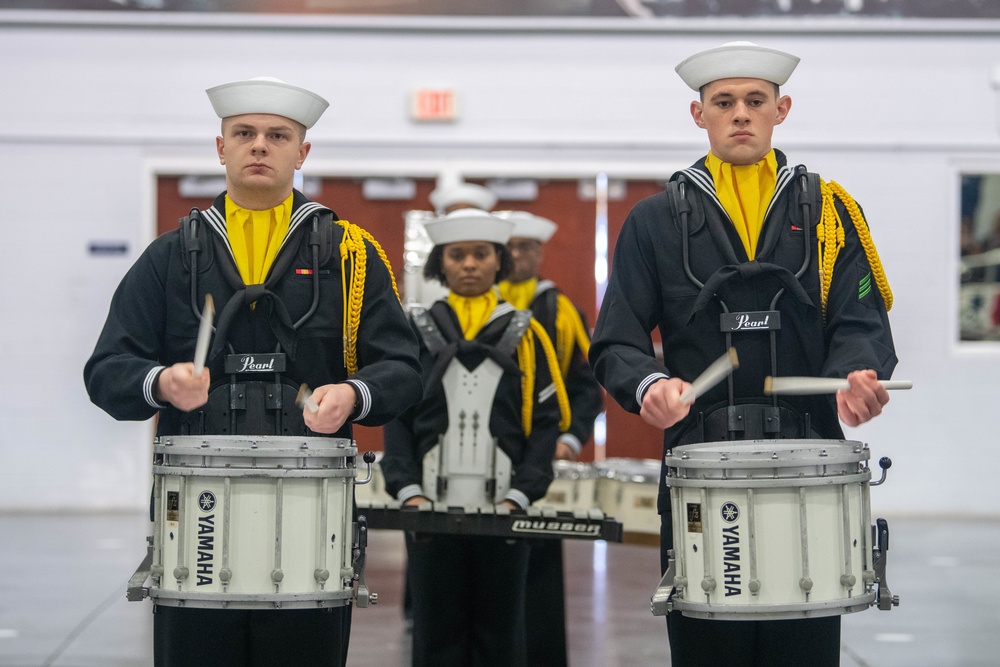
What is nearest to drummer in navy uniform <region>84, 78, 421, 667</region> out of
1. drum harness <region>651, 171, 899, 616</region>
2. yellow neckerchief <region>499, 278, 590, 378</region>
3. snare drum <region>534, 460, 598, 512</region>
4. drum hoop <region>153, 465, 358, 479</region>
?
drum hoop <region>153, 465, 358, 479</region>

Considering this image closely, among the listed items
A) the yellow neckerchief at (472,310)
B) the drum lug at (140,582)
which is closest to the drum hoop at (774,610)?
the drum lug at (140,582)

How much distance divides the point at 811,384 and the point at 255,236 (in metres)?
1.40

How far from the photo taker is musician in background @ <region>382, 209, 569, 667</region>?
4402 mm

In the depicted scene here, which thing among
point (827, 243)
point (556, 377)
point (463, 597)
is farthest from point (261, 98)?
point (463, 597)

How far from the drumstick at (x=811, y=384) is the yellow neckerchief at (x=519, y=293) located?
3435 mm

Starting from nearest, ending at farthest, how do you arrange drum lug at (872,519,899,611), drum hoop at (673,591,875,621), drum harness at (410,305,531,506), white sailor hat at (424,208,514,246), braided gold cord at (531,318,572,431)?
drum hoop at (673,591,875,621)
drum lug at (872,519,899,611)
drum harness at (410,305,531,506)
braided gold cord at (531,318,572,431)
white sailor hat at (424,208,514,246)

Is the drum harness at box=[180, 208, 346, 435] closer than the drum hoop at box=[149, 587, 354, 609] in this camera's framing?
No

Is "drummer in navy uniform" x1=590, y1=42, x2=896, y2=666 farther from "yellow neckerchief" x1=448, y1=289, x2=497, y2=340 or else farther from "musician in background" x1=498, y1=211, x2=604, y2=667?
"musician in background" x1=498, y1=211, x2=604, y2=667

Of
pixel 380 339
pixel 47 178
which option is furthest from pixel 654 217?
pixel 47 178

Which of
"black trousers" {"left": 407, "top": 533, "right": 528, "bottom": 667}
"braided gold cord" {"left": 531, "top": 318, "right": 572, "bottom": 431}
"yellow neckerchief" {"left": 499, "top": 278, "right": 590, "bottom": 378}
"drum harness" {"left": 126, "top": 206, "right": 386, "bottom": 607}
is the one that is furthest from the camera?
"yellow neckerchief" {"left": 499, "top": 278, "right": 590, "bottom": 378}

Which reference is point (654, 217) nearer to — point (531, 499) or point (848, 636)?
point (531, 499)

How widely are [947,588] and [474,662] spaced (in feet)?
12.4

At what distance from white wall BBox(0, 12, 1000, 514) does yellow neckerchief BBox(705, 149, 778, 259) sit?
7.32 metres

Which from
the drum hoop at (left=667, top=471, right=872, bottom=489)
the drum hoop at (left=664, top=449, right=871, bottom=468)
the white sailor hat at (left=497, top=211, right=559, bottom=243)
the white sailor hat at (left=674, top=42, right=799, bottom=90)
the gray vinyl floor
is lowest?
the gray vinyl floor
